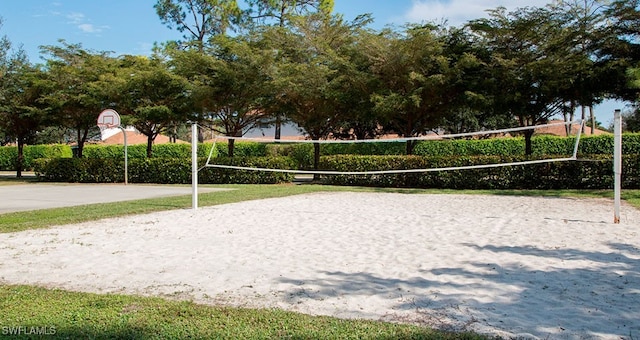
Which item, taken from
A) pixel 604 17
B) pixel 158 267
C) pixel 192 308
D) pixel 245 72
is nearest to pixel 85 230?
pixel 158 267

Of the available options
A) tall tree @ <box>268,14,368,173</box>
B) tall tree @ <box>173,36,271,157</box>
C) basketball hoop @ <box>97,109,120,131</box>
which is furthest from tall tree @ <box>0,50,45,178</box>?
tall tree @ <box>268,14,368,173</box>

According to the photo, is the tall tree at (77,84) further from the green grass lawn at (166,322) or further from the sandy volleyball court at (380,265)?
the green grass lawn at (166,322)

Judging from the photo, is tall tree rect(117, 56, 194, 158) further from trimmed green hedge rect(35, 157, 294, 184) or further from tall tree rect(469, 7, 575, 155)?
tall tree rect(469, 7, 575, 155)

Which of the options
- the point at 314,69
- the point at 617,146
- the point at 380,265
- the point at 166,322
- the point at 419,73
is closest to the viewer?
the point at 166,322

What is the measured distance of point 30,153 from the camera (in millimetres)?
33469

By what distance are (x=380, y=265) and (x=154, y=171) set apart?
53.3 feet

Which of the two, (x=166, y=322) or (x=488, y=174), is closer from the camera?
(x=166, y=322)

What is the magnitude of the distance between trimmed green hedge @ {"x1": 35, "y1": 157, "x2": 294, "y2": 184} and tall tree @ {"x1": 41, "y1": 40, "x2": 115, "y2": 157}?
2.02 m

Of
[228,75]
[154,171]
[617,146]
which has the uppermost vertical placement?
[228,75]

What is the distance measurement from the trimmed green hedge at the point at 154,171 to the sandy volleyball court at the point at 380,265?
30.7 feet

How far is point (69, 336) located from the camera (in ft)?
8.98

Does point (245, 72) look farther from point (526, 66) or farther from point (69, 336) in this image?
point (69, 336)

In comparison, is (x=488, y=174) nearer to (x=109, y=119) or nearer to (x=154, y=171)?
(x=154, y=171)

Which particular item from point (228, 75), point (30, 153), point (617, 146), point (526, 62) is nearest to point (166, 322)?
point (617, 146)
